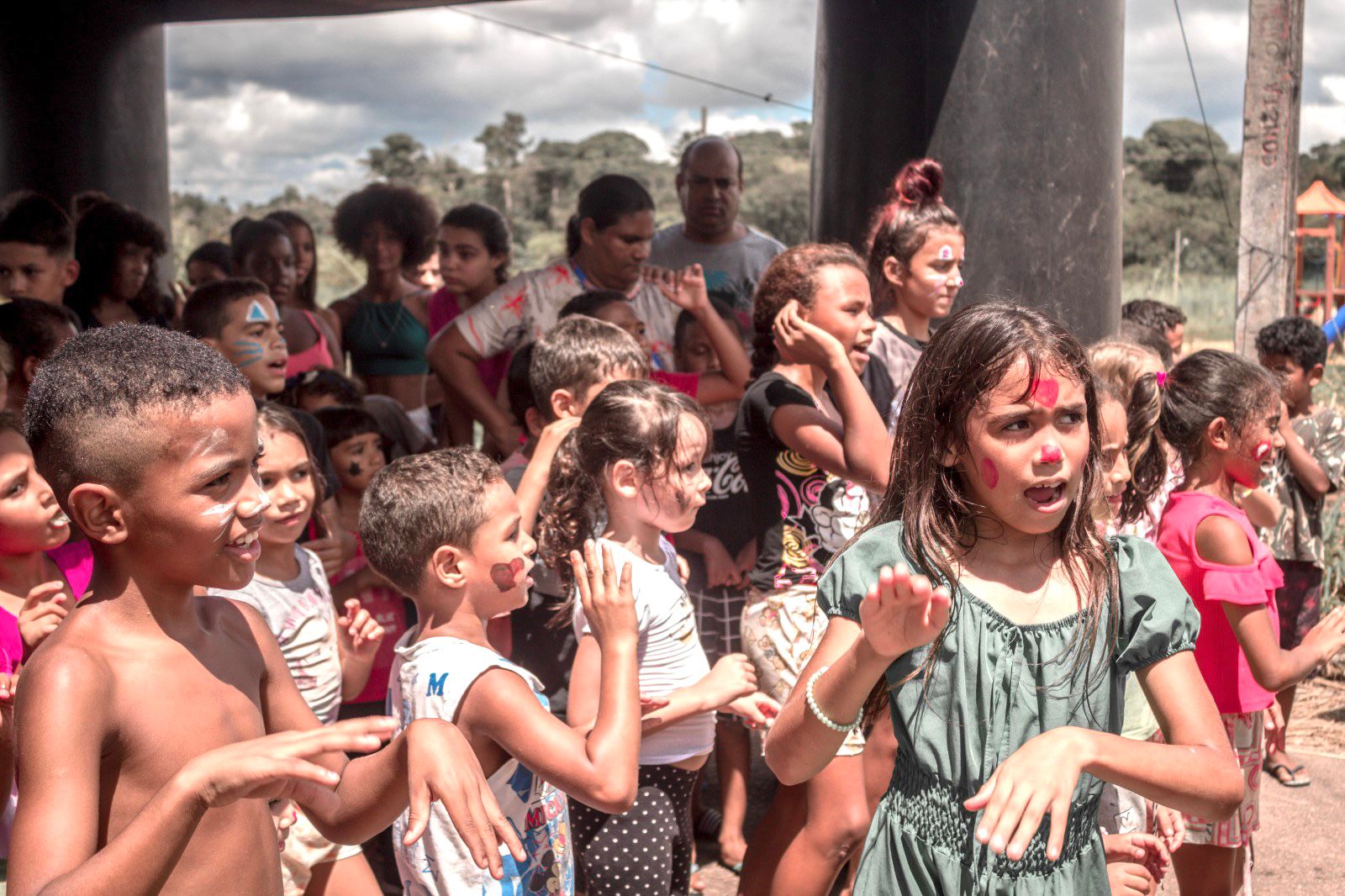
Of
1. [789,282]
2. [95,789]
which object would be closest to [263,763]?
[95,789]

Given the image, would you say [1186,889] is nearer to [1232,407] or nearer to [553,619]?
[1232,407]

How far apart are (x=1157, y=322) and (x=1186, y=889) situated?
3360mm

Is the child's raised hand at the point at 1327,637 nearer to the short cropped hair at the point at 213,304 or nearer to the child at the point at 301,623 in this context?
the child at the point at 301,623

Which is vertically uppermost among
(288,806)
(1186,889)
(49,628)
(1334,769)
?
(49,628)

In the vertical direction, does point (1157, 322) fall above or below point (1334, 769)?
above

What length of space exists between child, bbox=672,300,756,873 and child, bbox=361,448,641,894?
154 centimetres

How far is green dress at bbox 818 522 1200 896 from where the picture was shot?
1.97 meters

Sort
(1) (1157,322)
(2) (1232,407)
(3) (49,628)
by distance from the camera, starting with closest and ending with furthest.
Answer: (3) (49,628) → (2) (1232,407) → (1) (1157,322)

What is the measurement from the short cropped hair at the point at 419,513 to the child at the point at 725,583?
154 cm

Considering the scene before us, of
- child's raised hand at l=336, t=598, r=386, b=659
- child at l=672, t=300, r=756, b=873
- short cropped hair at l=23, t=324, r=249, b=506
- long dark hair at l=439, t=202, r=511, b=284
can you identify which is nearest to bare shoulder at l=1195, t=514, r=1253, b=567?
child at l=672, t=300, r=756, b=873

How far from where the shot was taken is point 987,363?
6.73ft

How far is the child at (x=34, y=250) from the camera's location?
14.7 ft

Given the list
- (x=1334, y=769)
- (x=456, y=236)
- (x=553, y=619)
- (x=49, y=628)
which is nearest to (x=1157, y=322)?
(x=1334, y=769)

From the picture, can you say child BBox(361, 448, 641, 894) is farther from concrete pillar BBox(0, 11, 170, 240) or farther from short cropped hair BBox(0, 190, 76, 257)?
concrete pillar BBox(0, 11, 170, 240)
